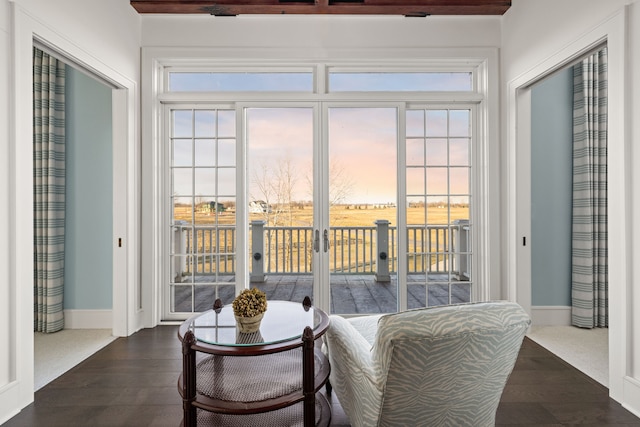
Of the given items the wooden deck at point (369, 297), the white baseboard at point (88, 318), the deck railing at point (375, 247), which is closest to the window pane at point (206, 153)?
the deck railing at point (375, 247)

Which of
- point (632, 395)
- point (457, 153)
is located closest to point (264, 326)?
point (632, 395)

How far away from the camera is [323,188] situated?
368cm

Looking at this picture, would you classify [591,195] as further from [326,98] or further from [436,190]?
[326,98]

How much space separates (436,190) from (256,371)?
2.54m

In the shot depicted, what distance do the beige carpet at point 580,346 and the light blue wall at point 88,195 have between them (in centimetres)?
398

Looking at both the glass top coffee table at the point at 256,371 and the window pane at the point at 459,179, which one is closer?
the glass top coffee table at the point at 256,371

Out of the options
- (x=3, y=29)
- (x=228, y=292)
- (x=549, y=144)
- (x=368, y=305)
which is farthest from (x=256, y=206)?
(x=549, y=144)

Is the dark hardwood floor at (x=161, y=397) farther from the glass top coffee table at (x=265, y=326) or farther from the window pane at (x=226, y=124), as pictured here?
the window pane at (x=226, y=124)

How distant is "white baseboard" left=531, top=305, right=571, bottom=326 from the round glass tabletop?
255cm

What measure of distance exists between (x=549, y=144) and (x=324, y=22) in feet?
8.10

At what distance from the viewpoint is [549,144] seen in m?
3.59

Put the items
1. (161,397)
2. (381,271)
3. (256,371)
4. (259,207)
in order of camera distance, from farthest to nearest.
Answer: (381,271) → (259,207) → (161,397) → (256,371)

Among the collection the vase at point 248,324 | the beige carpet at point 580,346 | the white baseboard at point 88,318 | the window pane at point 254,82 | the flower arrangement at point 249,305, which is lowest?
the beige carpet at point 580,346

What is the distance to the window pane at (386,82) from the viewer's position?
373cm
